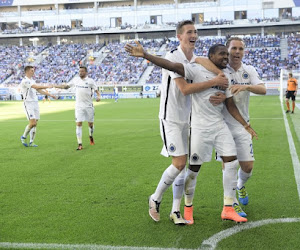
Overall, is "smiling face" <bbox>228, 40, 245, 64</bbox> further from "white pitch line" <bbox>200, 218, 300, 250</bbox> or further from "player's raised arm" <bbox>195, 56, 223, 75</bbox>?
"white pitch line" <bbox>200, 218, 300, 250</bbox>

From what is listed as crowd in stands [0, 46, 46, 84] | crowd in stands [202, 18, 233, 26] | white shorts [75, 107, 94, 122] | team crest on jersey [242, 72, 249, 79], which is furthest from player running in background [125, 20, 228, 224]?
crowd in stands [202, 18, 233, 26]

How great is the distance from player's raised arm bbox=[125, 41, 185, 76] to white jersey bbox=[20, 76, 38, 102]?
328 inches

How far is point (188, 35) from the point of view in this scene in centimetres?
471

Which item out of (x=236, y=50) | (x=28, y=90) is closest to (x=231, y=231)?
(x=236, y=50)

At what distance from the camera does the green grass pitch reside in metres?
4.39

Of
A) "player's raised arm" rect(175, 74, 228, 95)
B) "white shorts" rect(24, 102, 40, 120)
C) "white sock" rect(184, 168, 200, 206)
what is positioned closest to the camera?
"player's raised arm" rect(175, 74, 228, 95)

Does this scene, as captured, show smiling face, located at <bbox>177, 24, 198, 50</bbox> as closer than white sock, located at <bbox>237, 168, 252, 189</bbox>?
Yes

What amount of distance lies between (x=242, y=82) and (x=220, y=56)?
1.86 feet

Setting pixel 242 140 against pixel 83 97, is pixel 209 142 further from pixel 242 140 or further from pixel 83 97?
pixel 83 97

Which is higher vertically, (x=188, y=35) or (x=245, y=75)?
(x=188, y=35)

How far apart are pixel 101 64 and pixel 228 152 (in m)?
54.8

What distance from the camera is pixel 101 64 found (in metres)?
58.3

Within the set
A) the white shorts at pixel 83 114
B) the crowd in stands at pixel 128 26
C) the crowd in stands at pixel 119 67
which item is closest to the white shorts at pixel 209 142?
the white shorts at pixel 83 114

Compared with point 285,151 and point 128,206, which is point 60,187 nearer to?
point 128,206
